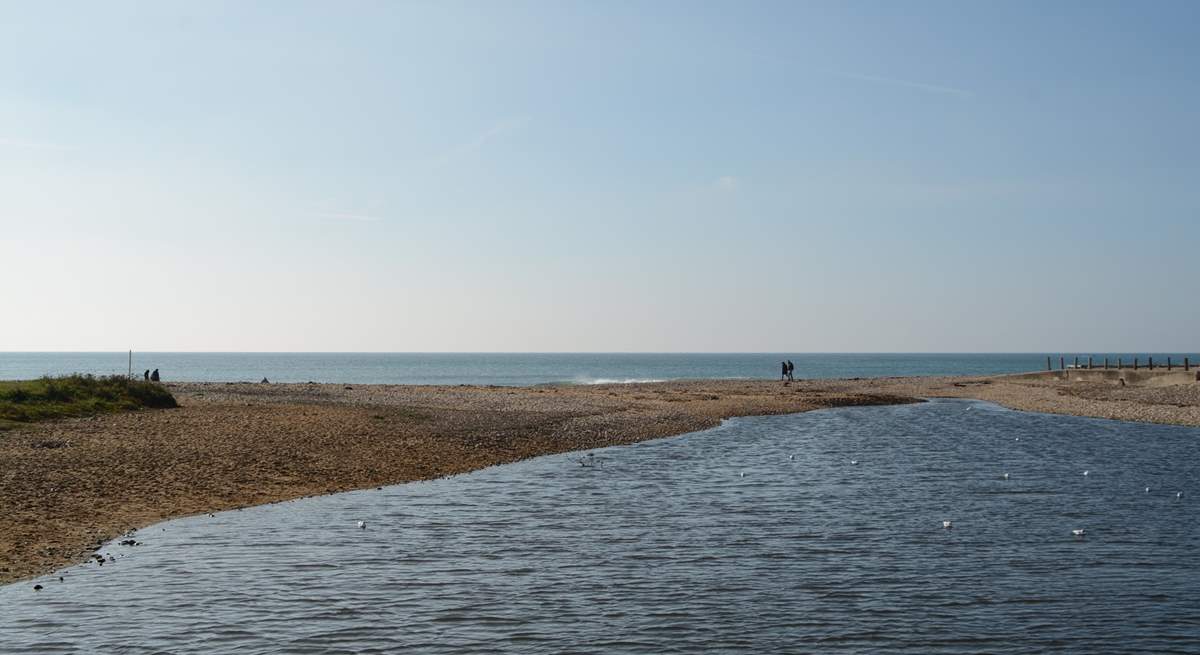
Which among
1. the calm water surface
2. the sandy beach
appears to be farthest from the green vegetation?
the calm water surface

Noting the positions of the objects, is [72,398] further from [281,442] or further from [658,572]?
[658,572]

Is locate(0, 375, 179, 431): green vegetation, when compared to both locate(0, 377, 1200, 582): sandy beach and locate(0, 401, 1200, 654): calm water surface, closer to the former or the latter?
locate(0, 377, 1200, 582): sandy beach

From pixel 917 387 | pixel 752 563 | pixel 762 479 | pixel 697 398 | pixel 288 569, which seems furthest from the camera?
pixel 917 387

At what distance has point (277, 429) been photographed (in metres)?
38.1

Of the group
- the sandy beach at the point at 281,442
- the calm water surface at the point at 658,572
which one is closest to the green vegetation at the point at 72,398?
the sandy beach at the point at 281,442

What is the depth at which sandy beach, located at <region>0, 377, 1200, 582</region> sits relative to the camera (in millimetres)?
22000

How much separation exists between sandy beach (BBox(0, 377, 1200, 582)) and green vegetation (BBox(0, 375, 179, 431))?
1.59m

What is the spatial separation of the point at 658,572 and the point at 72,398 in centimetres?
3566

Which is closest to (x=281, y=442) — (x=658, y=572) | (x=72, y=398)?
(x=72, y=398)

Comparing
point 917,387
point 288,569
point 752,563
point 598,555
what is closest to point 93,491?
point 288,569

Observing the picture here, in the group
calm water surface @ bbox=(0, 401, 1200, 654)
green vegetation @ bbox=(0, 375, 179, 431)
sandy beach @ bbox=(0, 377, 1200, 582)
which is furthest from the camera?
green vegetation @ bbox=(0, 375, 179, 431)

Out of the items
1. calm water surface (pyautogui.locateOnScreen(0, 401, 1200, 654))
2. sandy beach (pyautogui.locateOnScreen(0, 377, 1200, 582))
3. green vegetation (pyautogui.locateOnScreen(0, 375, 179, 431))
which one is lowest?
calm water surface (pyautogui.locateOnScreen(0, 401, 1200, 654))

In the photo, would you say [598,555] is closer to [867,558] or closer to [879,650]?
[867,558]

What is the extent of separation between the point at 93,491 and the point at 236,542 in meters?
6.19
